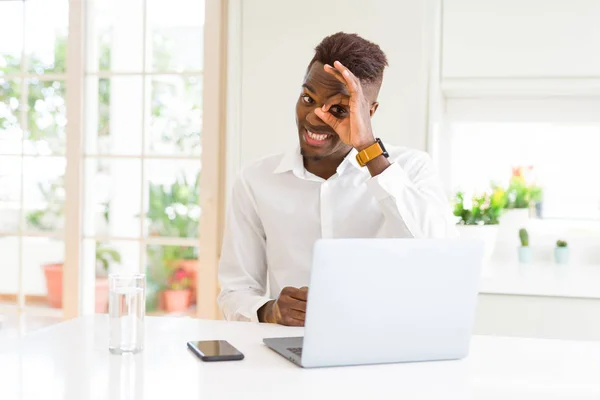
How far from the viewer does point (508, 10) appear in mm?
2801

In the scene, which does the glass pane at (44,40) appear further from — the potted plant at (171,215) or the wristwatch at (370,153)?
the wristwatch at (370,153)

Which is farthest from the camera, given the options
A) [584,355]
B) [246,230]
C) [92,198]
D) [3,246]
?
[3,246]

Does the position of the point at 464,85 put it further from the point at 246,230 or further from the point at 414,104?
the point at 246,230

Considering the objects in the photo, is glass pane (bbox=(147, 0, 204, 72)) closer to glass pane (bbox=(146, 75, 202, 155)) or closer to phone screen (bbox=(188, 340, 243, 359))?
glass pane (bbox=(146, 75, 202, 155))

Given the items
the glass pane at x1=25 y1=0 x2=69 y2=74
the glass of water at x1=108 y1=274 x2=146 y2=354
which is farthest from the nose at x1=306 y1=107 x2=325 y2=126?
the glass pane at x1=25 y1=0 x2=69 y2=74

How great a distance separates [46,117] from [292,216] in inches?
77.9

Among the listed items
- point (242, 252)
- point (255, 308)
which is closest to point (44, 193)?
point (242, 252)

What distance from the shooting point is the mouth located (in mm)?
1922

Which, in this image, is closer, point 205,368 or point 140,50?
point 205,368

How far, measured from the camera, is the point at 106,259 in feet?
11.5

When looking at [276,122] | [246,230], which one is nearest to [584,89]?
[276,122]

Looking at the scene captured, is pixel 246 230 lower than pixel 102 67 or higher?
lower

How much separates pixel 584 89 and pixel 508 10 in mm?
441

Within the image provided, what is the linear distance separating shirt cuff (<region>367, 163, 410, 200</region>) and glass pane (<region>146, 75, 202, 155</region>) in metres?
1.69
